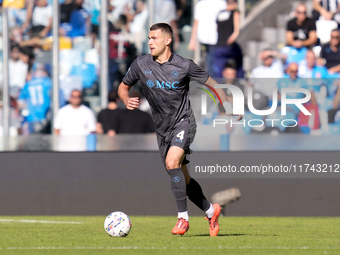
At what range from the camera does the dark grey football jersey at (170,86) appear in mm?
9602

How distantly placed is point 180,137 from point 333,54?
694cm

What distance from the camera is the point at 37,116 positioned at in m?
16.2

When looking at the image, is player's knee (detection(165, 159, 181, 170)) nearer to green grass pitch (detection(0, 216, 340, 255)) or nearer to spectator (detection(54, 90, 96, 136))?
green grass pitch (detection(0, 216, 340, 255))

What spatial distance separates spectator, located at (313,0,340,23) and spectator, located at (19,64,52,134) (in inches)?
195

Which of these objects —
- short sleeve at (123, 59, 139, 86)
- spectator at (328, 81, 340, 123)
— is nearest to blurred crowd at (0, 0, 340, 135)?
spectator at (328, 81, 340, 123)

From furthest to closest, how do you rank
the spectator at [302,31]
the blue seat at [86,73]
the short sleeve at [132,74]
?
the blue seat at [86,73], the spectator at [302,31], the short sleeve at [132,74]

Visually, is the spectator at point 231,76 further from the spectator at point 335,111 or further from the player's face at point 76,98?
the player's face at point 76,98

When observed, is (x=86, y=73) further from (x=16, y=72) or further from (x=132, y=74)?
(x=132, y=74)

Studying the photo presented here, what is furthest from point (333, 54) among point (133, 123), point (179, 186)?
point (179, 186)

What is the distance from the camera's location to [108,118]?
15.3 metres

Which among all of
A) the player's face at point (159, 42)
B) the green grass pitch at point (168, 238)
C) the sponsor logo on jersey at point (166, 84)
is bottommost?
the green grass pitch at point (168, 238)

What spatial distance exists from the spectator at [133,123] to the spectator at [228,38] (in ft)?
5.49

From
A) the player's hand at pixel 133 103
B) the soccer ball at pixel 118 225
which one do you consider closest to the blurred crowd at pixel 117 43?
the player's hand at pixel 133 103

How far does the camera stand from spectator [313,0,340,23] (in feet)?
54.2
